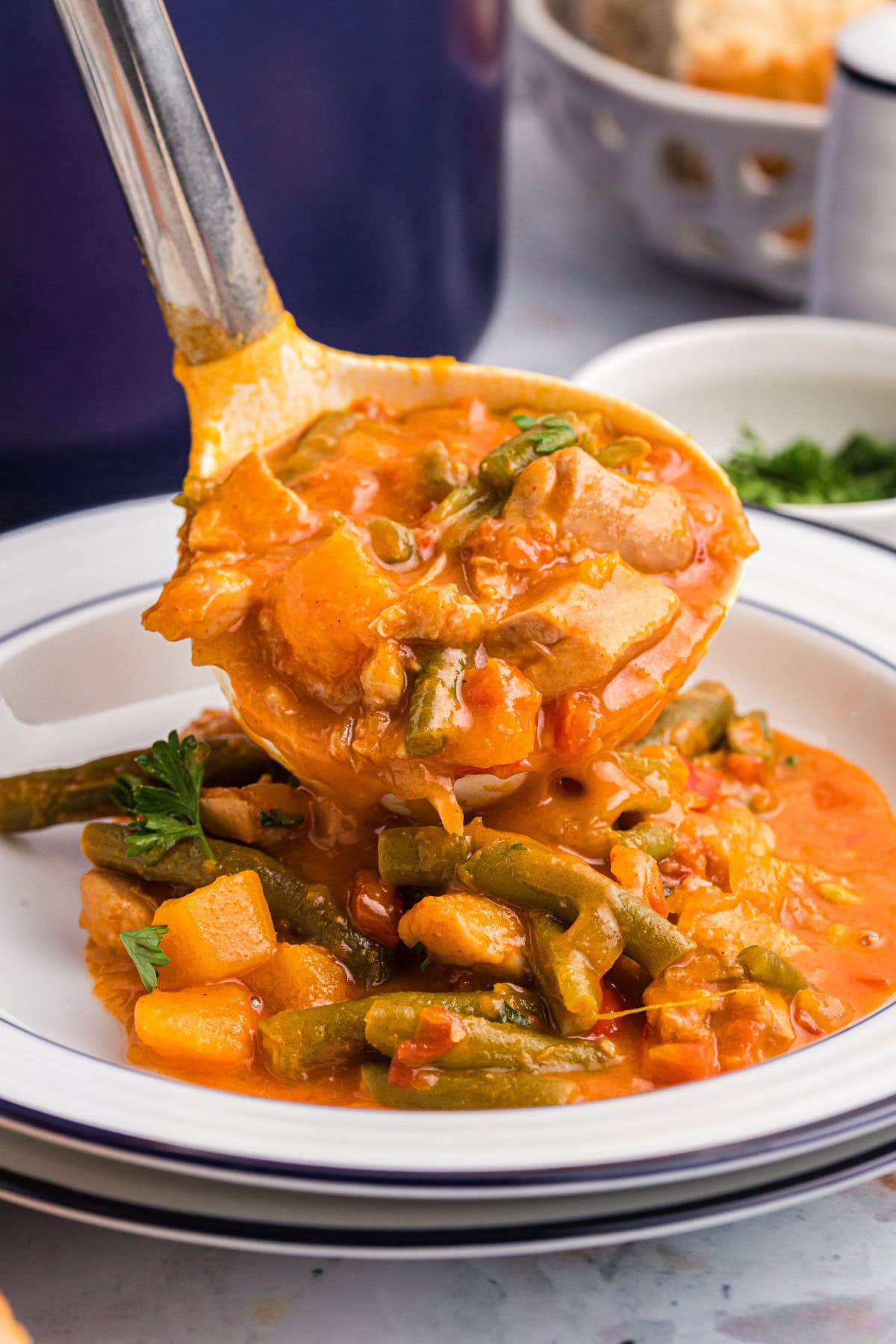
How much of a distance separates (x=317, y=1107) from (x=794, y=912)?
1.14m

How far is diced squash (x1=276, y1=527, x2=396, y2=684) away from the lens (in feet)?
8.87

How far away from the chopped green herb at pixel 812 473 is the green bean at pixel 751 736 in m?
1.00

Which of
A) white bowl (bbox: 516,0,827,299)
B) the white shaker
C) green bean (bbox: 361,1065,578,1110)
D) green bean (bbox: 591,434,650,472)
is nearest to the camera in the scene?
green bean (bbox: 361,1065,578,1110)

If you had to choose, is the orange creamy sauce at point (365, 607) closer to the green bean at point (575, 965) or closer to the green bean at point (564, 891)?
the green bean at point (564, 891)

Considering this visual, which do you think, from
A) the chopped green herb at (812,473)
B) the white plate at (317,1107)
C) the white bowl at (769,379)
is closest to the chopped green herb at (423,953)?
the white plate at (317,1107)

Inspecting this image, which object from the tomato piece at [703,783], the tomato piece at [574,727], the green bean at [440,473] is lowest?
the tomato piece at [703,783]

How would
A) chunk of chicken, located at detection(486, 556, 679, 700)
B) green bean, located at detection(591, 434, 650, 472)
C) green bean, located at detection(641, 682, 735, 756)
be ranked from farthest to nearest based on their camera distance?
green bean, located at detection(641, 682, 735, 756) → green bean, located at detection(591, 434, 650, 472) → chunk of chicken, located at detection(486, 556, 679, 700)

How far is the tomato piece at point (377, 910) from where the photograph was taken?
281 centimetres

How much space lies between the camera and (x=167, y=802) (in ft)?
9.89

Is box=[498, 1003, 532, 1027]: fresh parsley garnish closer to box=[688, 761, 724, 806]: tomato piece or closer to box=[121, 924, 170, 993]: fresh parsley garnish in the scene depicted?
box=[121, 924, 170, 993]: fresh parsley garnish

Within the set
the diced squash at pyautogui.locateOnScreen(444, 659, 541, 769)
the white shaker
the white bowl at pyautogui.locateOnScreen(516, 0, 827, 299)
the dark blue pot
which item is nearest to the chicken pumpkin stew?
the diced squash at pyautogui.locateOnScreen(444, 659, 541, 769)

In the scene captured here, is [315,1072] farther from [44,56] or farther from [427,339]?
[427,339]

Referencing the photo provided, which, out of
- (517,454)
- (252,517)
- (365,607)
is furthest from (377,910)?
(517,454)

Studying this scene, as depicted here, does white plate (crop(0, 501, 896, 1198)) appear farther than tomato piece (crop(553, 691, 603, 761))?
No
